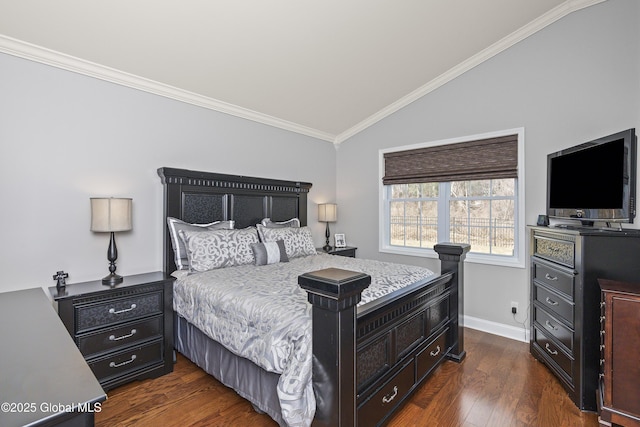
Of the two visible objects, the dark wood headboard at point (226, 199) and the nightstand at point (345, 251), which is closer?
the dark wood headboard at point (226, 199)

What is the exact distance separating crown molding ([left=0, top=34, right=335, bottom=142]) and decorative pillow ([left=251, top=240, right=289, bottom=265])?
159 centimetres

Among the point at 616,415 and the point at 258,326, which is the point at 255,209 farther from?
the point at 616,415

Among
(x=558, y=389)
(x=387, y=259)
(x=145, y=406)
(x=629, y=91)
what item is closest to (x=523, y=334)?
(x=558, y=389)

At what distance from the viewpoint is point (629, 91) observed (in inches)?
103

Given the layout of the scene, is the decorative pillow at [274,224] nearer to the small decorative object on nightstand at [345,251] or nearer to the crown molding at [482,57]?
the small decorative object on nightstand at [345,251]

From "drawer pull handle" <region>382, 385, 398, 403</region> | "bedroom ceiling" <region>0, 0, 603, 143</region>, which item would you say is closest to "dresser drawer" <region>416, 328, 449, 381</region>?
"drawer pull handle" <region>382, 385, 398, 403</region>

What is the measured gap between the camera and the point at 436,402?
7.06 feet

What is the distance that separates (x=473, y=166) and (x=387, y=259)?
1621 mm

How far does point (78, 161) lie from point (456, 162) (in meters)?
3.78

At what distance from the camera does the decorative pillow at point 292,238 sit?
3359 mm

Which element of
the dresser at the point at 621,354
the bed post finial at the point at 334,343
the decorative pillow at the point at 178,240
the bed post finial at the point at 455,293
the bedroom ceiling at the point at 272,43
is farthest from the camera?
the decorative pillow at the point at 178,240

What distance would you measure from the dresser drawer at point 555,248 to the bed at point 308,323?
25.5 inches

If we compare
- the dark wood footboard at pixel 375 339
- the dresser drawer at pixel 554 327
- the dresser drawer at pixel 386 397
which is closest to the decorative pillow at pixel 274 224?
the dark wood footboard at pixel 375 339

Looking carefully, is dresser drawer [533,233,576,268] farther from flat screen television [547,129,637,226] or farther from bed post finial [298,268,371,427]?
bed post finial [298,268,371,427]
